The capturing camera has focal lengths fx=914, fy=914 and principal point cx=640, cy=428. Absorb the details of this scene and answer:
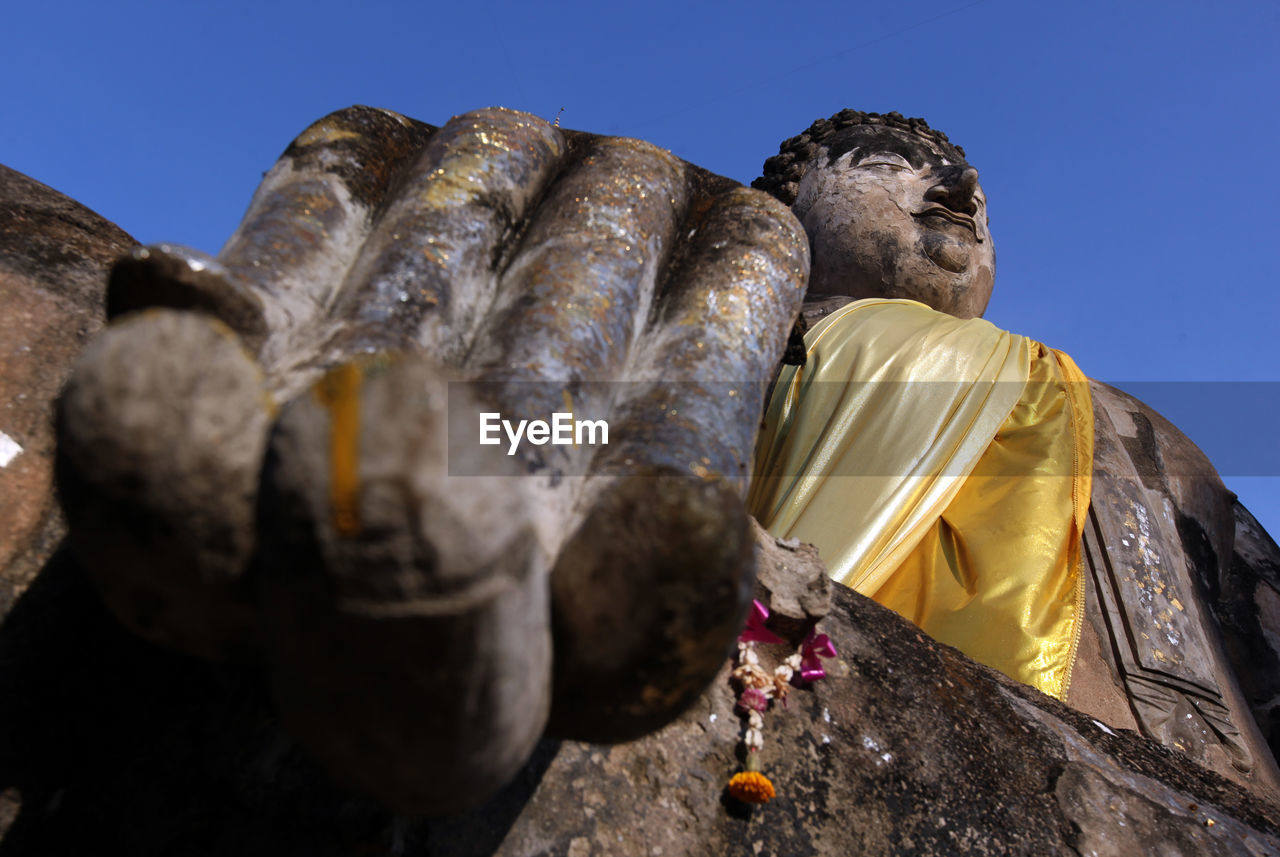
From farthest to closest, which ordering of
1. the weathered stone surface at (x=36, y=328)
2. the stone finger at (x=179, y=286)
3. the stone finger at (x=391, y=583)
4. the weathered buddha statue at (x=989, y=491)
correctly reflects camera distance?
the weathered buddha statue at (x=989, y=491)
the weathered stone surface at (x=36, y=328)
the stone finger at (x=179, y=286)
the stone finger at (x=391, y=583)

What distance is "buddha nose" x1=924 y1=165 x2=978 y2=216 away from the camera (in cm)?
413

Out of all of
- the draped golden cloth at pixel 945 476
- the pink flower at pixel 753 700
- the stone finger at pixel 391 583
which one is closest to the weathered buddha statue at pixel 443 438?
the stone finger at pixel 391 583

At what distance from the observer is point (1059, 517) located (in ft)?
9.49

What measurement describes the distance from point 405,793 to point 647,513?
0.97 feet

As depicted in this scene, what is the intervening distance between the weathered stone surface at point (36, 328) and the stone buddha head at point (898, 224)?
327cm

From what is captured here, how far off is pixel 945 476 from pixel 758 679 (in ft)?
6.07

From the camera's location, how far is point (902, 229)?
13.9ft

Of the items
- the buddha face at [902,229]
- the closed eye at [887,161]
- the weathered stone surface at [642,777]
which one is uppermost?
the closed eye at [887,161]

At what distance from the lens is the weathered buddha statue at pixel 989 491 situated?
260 centimetres

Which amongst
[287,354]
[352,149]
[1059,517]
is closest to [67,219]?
[352,149]

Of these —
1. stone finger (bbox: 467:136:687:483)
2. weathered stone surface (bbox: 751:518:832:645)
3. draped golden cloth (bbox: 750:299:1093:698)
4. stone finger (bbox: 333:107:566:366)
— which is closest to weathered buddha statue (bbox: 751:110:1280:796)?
draped golden cloth (bbox: 750:299:1093:698)

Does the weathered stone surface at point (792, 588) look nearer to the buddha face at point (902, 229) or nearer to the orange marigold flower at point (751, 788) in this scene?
the orange marigold flower at point (751, 788)

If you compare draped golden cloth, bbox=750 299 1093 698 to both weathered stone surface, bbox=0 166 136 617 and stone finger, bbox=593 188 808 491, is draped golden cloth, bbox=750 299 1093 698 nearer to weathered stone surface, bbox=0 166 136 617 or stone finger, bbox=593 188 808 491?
stone finger, bbox=593 188 808 491

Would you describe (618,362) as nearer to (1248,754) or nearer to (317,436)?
(317,436)
